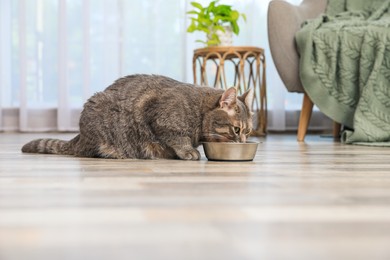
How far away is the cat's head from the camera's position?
2.06 metres

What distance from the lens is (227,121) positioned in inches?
81.2

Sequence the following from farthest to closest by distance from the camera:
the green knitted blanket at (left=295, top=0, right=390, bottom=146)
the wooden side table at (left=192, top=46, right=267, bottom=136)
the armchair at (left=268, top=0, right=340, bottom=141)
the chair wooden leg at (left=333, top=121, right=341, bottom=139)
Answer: the chair wooden leg at (left=333, top=121, right=341, bottom=139) → the wooden side table at (left=192, top=46, right=267, bottom=136) → the armchair at (left=268, top=0, right=340, bottom=141) → the green knitted blanket at (left=295, top=0, right=390, bottom=146)

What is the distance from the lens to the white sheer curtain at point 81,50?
4582 mm

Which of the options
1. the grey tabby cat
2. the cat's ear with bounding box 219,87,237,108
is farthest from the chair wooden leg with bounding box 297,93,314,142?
the cat's ear with bounding box 219,87,237,108

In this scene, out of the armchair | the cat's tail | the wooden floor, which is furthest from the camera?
the armchair

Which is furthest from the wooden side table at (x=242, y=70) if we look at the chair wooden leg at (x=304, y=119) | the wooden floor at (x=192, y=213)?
the wooden floor at (x=192, y=213)

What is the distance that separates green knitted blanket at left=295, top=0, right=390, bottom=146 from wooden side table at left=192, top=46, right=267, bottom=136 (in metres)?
0.55

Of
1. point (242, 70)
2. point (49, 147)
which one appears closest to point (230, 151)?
point (49, 147)

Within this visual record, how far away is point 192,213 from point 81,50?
12.5 feet

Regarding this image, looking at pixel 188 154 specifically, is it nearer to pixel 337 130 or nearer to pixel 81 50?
pixel 337 130

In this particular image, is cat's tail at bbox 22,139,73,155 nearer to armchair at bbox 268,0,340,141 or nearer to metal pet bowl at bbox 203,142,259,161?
metal pet bowl at bbox 203,142,259,161

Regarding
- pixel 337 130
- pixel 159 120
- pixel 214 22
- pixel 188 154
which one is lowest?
pixel 337 130

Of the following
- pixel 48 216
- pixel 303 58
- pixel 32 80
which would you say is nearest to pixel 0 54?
pixel 32 80

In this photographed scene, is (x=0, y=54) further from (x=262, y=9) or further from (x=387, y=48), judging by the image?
(x=387, y=48)
